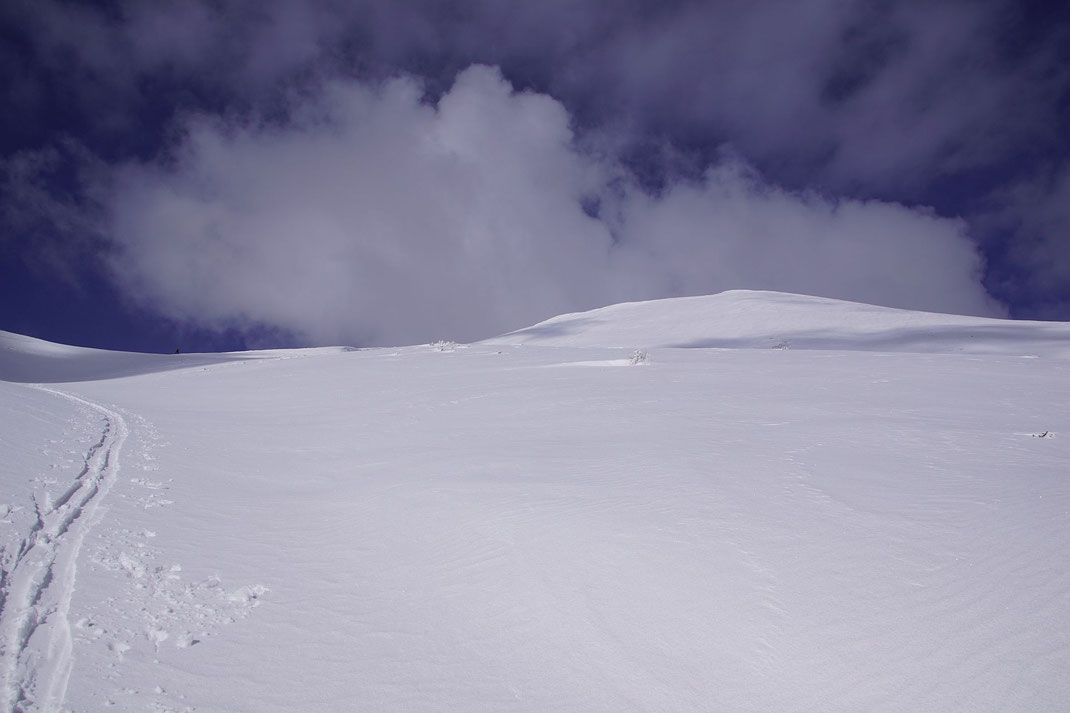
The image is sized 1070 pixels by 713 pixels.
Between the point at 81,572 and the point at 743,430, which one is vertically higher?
the point at 743,430

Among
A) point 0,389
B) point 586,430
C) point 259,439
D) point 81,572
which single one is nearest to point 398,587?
point 81,572

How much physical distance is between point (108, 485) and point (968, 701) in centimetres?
728

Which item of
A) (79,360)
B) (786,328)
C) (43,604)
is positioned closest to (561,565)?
(43,604)

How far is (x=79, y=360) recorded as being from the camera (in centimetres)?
3806

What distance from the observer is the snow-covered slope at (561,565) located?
2.72 m

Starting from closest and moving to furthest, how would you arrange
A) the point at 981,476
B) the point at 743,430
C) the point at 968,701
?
the point at 968,701, the point at 981,476, the point at 743,430

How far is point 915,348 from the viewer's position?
21.8 m

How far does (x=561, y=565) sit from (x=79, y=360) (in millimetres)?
45948

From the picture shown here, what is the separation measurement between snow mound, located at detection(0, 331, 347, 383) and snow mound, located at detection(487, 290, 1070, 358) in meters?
18.1

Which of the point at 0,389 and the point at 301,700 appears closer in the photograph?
the point at 301,700

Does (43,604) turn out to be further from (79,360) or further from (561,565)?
(79,360)

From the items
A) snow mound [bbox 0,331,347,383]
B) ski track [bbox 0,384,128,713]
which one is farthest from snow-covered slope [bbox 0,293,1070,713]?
snow mound [bbox 0,331,347,383]

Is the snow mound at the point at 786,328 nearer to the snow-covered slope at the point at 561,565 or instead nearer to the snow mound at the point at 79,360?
Answer: the snow-covered slope at the point at 561,565

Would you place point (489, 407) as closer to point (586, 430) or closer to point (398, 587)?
point (586, 430)
